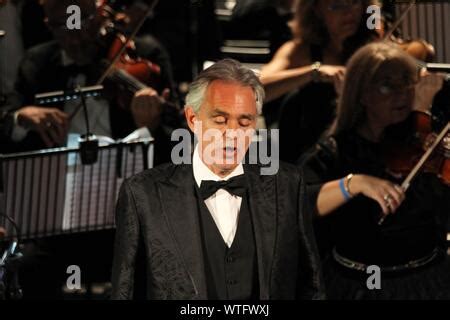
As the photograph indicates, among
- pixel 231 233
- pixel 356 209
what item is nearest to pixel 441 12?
pixel 356 209

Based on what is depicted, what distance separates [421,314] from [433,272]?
2.87ft

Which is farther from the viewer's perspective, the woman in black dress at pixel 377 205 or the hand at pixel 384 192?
the woman in black dress at pixel 377 205

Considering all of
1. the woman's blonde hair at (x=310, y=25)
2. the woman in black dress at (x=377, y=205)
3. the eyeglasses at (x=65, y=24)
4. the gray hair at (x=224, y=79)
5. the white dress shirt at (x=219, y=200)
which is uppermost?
the gray hair at (x=224, y=79)

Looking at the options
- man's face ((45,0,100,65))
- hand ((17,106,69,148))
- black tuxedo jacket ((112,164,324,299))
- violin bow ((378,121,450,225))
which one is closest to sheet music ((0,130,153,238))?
hand ((17,106,69,148))

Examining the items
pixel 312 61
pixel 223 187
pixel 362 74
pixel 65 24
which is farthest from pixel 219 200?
pixel 65 24

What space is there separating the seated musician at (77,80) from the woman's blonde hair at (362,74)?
2.49 feet

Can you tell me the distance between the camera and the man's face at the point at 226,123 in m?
2.65

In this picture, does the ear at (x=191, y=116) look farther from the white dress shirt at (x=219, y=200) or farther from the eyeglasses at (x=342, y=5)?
the eyeglasses at (x=342, y=5)

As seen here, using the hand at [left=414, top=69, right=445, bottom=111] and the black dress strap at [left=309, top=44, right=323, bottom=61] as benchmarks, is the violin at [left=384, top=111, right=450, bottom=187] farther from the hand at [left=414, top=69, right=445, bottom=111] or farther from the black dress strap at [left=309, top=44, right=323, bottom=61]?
the black dress strap at [left=309, top=44, right=323, bottom=61]

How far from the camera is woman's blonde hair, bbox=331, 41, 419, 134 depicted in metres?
3.69

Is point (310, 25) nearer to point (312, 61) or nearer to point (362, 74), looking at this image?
point (312, 61)

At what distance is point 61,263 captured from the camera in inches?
→ 154

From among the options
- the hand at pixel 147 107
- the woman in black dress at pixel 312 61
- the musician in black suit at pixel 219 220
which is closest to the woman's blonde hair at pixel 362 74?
the woman in black dress at pixel 312 61

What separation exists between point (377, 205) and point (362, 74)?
1.63 ft
